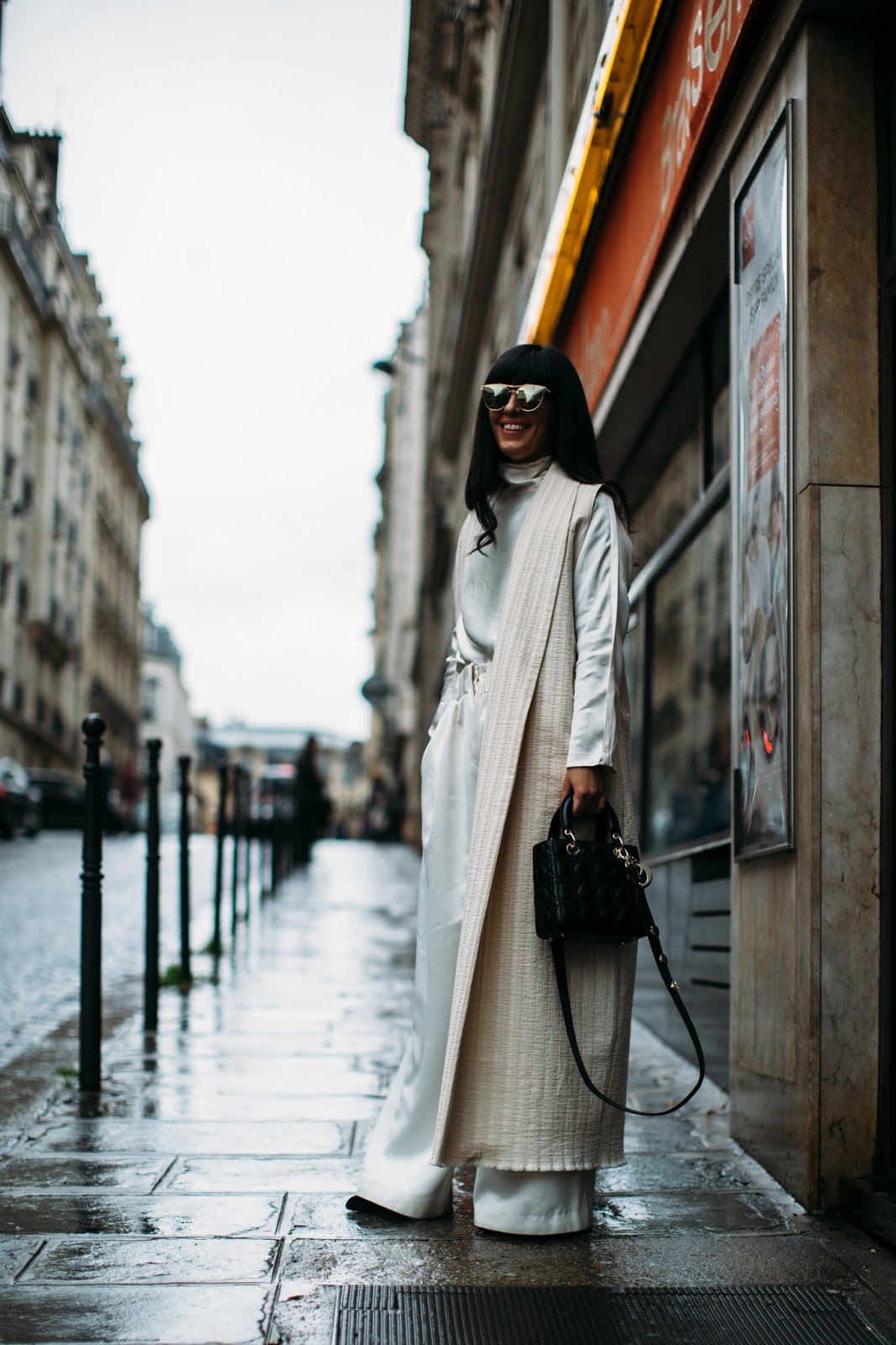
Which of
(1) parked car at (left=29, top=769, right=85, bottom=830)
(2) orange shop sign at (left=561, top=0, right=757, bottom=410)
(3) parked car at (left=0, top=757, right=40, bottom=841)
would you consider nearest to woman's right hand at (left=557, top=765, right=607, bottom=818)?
(2) orange shop sign at (left=561, top=0, right=757, bottom=410)

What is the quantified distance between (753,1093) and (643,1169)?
0.37 m

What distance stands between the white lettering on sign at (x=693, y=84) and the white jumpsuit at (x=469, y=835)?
1.91 meters

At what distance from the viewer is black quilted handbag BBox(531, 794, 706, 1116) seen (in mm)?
3244

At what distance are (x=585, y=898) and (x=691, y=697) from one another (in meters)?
4.66

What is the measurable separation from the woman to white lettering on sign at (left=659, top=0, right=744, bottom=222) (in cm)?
168

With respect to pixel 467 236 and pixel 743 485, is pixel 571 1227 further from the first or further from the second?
pixel 467 236

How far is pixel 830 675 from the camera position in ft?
12.0

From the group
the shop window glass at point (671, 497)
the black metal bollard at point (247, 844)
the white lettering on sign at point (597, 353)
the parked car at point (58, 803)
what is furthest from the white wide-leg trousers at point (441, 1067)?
the parked car at point (58, 803)

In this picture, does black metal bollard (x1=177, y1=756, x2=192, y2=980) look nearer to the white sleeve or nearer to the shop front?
the shop front

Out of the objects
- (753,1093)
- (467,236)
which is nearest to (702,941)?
(753,1093)

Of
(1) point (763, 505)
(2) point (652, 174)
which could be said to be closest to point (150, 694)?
(2) point (652, 174)

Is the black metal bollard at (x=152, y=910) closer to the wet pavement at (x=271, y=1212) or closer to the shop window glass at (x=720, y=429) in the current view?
the wet pavement at (x=271, y=1212)

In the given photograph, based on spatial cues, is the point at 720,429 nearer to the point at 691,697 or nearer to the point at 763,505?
the point at 691,697

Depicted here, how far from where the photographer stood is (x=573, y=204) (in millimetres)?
8125
